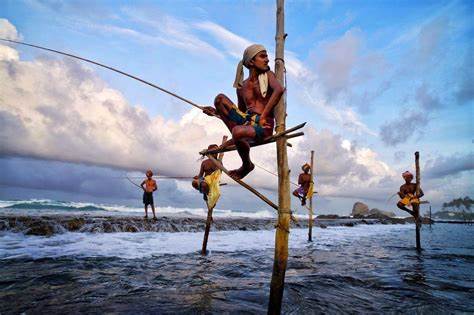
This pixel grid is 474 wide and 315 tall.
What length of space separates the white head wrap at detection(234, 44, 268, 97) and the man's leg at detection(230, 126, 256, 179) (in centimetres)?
59

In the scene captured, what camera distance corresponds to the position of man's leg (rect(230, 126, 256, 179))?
3.55 meters

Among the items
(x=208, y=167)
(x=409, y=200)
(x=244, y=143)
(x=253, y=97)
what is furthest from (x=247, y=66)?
(x=409, y=200)

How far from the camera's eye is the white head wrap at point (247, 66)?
3.79 meters

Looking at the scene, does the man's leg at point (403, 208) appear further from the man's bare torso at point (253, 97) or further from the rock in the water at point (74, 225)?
the rock in the water at point (74, 225)

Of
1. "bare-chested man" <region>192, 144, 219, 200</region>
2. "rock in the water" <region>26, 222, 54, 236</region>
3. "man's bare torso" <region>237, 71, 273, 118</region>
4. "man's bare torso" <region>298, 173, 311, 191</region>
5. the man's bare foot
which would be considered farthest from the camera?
"man's bare torso" <region>298, 173, 311, 191</region>

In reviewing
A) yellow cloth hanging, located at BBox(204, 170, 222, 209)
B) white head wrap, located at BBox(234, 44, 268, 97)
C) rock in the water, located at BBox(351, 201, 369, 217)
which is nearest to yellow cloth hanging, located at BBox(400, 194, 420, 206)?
yellow cloth hanging, located at BBox(204, 170, 222, 209)

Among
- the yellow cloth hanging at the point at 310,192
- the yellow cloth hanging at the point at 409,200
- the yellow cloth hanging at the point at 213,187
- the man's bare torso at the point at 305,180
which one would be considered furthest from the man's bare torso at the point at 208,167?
the yellow cloth hanging at the point at 409,200

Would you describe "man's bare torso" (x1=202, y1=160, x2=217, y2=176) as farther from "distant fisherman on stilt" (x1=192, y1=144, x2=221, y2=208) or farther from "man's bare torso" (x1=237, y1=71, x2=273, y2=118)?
"man's bare torso" (x1=237, y1=71, x2=273, y2=118)

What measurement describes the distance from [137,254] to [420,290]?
7.48 metres

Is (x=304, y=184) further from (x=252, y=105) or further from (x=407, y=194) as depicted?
(x=252, y=105)

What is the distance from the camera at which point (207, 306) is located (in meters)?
4.36

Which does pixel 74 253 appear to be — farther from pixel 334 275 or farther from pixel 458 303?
pixel 458 303

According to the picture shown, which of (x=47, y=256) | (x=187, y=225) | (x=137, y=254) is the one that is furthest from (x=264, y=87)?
(x=187, y=225)

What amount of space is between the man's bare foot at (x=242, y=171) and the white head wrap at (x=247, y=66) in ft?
3.40
